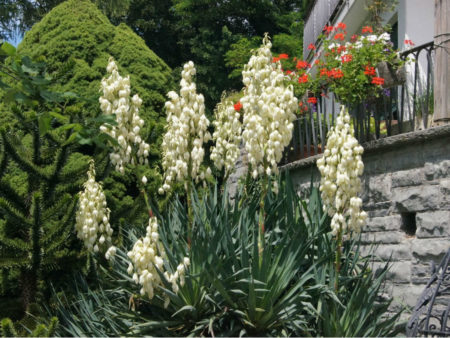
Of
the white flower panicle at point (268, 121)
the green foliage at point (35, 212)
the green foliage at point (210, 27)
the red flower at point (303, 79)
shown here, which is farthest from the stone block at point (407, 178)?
the green foliage at point (210, 27)

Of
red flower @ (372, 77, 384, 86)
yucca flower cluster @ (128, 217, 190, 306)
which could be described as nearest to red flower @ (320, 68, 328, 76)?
red flower @ (372, 77, 384, 86)

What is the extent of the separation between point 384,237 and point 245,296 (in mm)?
2110

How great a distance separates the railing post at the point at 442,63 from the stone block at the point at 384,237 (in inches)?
45.9

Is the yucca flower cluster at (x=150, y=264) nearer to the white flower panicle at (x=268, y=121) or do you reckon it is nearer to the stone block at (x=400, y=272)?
the white flower panicle at (x=268, y=121)

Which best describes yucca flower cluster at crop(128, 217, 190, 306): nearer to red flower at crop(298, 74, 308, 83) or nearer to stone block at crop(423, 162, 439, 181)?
stone block at crop(423, 162, 439, 181)

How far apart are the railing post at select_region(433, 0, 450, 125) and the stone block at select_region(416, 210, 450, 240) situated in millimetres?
954

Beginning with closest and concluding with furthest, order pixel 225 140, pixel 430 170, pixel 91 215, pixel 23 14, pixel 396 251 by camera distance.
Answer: pixel 91 215 → pixel 430 170 → pixel 396 251 → pixel 225 140 → pixel 23 14

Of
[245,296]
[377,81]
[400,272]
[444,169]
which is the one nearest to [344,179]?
[245,296]

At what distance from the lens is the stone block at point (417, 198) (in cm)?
509

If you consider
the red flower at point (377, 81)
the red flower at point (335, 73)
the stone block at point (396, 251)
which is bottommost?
the stone block at point (396, 251)

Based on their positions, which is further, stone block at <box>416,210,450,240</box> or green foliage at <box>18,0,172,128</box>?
green foliage at <box>18,0,172,128</box>

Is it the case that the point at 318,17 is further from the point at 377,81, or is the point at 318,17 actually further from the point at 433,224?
the point at 433,224

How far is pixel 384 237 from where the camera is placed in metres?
5.69

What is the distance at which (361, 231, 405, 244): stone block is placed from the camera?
5508 mm
